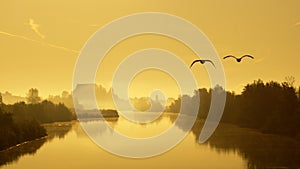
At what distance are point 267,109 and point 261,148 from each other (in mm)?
36288

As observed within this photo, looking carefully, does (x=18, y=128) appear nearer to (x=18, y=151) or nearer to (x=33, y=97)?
(x=18, y=151)

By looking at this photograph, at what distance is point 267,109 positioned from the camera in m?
105

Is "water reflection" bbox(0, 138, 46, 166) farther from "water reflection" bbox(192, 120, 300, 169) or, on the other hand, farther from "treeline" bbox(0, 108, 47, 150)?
"water reflection" bbox(192, 120, 300, 169)

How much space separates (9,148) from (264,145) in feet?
121

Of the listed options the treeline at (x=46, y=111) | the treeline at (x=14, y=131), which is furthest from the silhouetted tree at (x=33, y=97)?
the treeline at (x=14, y=131)

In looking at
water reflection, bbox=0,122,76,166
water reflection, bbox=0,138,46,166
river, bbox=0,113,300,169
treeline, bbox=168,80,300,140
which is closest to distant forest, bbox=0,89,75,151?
water reflection, bbox=0,122,76,166

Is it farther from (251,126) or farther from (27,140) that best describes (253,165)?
(251,126)

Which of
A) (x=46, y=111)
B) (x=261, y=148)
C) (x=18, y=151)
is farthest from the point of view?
(x=46, y=111)

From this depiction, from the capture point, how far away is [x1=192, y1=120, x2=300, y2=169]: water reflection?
5639cm

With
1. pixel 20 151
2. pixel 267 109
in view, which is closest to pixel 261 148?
pixel 20 151

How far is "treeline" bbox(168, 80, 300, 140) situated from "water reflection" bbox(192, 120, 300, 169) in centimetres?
424

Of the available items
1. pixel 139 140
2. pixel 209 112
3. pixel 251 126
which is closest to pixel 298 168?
pixel 139 140

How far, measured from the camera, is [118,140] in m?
85.4

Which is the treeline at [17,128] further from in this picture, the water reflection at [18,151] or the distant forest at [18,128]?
the water reflection at [18,151]
